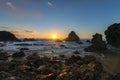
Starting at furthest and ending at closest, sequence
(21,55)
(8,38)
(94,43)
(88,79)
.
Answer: (8,38) → (94,43) → (21,55) → (88,79)

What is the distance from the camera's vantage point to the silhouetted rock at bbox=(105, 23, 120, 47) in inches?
2708

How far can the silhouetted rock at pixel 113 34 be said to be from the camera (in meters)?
68.8

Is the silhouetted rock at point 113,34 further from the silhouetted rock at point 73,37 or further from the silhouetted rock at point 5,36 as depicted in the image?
the silhouetted rock at point 5,36

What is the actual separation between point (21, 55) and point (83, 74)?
26.2 meters

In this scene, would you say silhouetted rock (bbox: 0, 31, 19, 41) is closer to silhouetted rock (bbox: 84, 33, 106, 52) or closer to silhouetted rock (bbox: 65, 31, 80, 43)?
silhouetted rock (bbox: 65, 31, 80, 43)

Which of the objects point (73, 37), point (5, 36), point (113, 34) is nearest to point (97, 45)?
point (113, 34)

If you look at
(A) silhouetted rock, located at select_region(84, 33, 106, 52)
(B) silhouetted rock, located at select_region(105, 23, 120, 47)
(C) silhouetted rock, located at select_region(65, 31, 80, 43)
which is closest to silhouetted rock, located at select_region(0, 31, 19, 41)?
(C) silhouetted rock, located at select_region(65, 31, 80, 43)

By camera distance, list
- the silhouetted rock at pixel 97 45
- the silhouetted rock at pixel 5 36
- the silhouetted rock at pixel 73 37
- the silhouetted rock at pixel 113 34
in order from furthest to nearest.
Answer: the silhouetted rock at pixel 73 37, the silhouetted rock at pixel 5 36, the silhouetted rock at pixel 113 34, the silhouetted rock at pixel 97 45

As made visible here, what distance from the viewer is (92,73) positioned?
19.1 meters

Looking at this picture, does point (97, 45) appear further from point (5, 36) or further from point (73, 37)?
point (73, 37)

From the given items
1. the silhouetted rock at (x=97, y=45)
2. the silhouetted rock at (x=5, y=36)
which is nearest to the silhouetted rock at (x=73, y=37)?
the silhouetted rock at (x=5, y=36)

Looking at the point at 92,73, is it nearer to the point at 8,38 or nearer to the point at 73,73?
the point at 73,73

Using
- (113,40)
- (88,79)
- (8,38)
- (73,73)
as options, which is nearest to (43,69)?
(73,73)

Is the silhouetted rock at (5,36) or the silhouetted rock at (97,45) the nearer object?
the silhouetted rock at (97,45)
